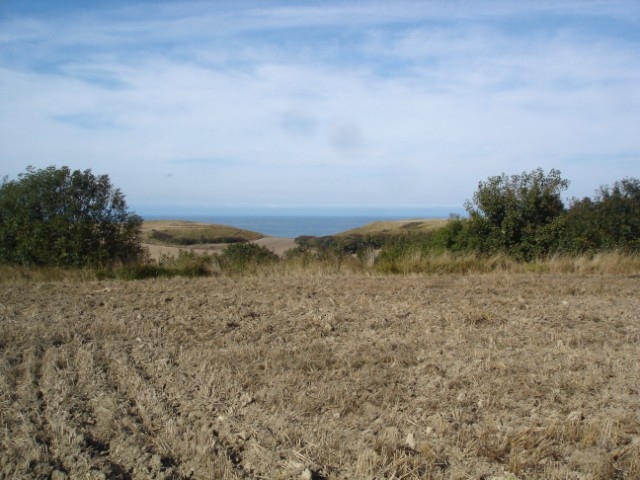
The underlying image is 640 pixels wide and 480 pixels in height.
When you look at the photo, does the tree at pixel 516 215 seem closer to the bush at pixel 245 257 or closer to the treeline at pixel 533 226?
the treeline at pixel 533 226

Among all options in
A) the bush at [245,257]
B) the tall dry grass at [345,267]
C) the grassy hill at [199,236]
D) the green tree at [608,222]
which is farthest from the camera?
the grassy hill at [199,236]

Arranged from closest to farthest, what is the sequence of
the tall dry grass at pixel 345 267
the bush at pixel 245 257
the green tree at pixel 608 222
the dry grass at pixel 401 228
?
the tall dry grass at pixel 345 267, the bush at pixel 245 257, the green tree at pixel 608 222, the dry grass at pixel 401 228

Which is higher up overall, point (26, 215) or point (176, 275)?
point (26, 215)

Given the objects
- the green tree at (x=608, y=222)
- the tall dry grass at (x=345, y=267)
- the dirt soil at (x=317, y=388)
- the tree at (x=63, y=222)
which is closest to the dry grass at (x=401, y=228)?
the green tree at (x=608, y=222)

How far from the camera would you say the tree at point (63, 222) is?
11.8 m

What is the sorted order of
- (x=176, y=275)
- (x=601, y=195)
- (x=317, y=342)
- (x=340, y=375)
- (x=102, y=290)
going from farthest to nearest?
(x=601, y=195) < (x=176, y=275) < (x=102, y=290) < (x=317, y=342) < (x=340, y=375)

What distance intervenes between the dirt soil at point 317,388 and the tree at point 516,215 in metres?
6.21

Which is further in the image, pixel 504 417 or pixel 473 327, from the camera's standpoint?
pixel 473 327

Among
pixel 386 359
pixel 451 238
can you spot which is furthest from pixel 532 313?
pixel 451 238

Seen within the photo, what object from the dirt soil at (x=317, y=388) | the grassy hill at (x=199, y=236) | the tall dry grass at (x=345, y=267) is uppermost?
the grassy hill at (x=199, y=236)

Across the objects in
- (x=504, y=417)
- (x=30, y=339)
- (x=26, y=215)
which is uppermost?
(x=26, y=215)

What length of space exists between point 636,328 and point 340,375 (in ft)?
12.7

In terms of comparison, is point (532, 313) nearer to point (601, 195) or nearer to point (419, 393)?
point (419, 393)

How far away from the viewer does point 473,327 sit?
6.59m
